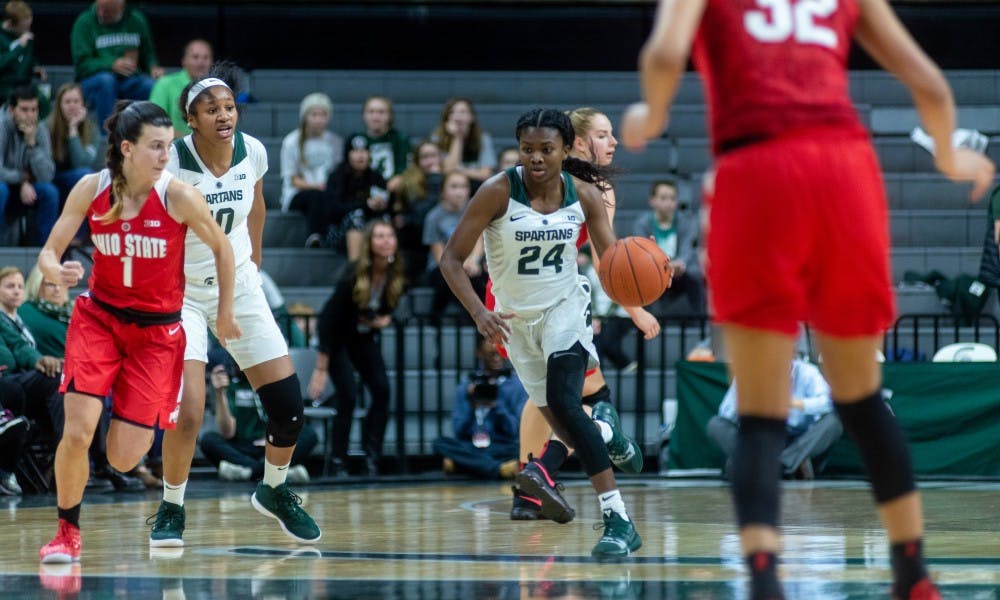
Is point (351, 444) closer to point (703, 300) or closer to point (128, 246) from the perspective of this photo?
point (703, 300)

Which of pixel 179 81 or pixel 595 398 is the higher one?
pixel 179 81

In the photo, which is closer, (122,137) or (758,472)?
(758,472)

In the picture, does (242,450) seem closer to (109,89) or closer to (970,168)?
(109,89)

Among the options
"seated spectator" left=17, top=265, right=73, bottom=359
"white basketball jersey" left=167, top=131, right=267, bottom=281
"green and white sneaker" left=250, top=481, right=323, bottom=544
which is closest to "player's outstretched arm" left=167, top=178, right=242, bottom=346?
"white basketball jersey" left=167, top=131, right=267, bottom=281

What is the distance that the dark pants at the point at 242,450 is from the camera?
1117 centimetres

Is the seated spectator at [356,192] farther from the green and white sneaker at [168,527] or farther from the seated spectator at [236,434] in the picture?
the green and white sneaker at [168,527]

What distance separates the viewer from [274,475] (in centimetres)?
684

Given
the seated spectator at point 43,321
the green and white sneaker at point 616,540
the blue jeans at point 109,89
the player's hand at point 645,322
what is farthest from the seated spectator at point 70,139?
the green and white sneaker at point 616,540

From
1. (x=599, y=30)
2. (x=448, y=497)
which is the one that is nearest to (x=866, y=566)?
(x=448, y=497)

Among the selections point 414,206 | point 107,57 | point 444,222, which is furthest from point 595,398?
point 107,57

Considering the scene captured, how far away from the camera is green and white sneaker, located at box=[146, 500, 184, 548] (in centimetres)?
647

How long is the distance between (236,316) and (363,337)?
5.03m

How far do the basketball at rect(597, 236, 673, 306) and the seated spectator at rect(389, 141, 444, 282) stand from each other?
6528mm

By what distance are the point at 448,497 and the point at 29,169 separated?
5.21 m
